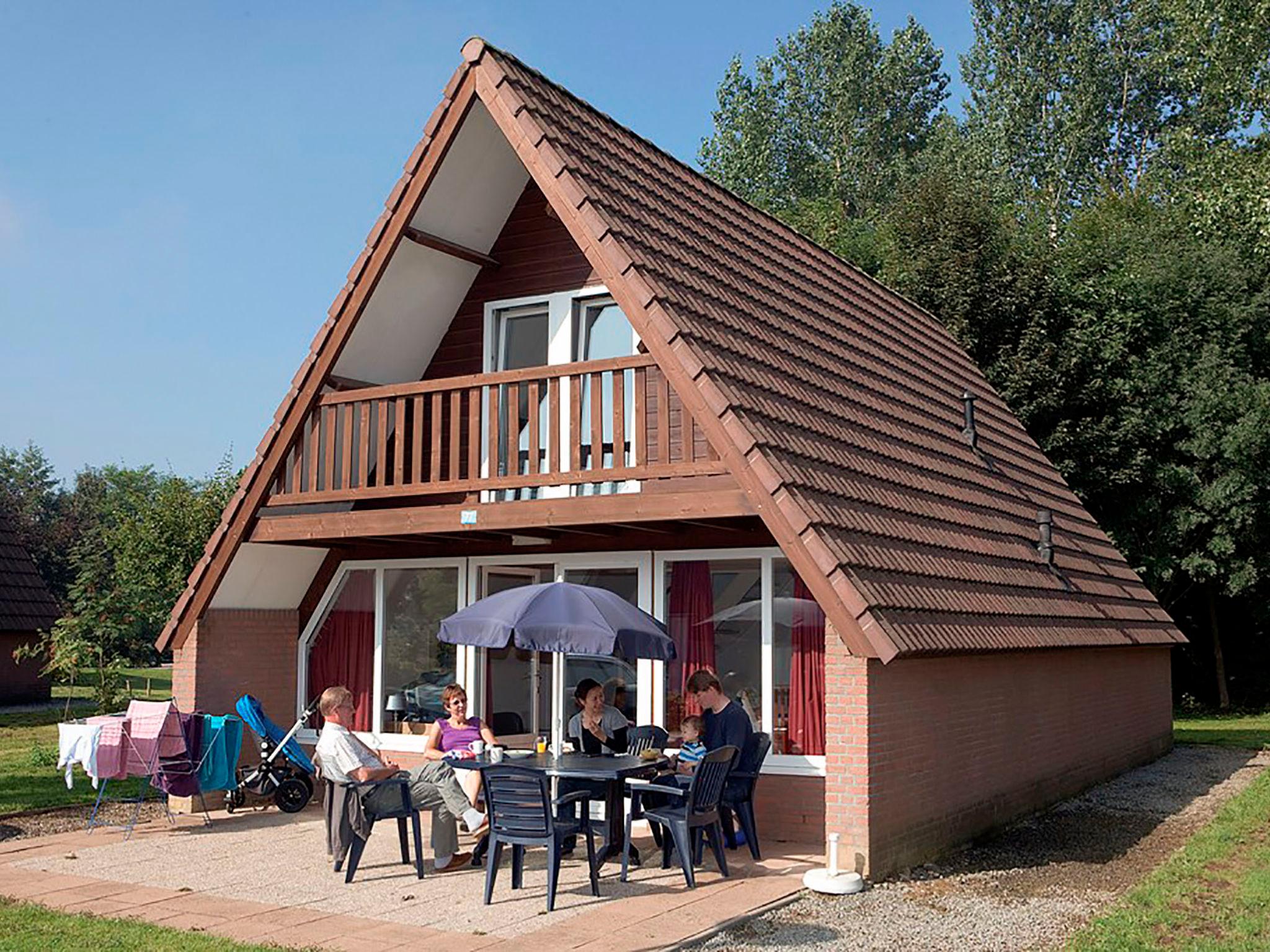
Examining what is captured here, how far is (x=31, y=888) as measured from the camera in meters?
9.33

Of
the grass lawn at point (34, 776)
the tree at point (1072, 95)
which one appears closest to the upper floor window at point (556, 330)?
the grass lawn at point (34, 776)

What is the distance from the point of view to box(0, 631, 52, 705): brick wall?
93.7 ft

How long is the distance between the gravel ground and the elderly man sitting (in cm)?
276

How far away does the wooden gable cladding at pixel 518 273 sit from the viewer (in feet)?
44.3

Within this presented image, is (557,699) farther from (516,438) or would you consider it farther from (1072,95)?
(1072,95)

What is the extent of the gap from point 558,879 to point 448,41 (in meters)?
7.54

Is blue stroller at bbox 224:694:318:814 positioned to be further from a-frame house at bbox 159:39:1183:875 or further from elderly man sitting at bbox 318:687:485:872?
elderly man sitting at bbox 318:687:485:872

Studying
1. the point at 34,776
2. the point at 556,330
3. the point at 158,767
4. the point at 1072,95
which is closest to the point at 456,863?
the point at 158,767

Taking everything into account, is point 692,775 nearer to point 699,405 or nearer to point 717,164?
point 699,405

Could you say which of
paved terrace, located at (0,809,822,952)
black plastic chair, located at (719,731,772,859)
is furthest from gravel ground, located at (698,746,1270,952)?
black plastic chair, located at (719,731,772,859)

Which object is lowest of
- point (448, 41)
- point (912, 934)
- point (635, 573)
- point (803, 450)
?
point (912, 934)

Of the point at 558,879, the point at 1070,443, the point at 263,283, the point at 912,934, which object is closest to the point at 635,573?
the point at 558,879

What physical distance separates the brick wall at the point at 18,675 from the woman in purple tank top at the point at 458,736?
2126 cm

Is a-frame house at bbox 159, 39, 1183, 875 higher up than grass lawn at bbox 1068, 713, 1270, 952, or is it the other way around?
a-frame house at bbox 159, 39, 1183, 875
